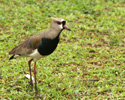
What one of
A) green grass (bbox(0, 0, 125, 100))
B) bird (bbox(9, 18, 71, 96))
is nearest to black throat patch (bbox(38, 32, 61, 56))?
bird (bbox(9, 18, 71, 96))

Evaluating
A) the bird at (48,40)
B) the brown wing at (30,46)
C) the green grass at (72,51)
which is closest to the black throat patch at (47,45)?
the bird at (48,40)

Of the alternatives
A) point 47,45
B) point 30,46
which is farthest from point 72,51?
point 47,45

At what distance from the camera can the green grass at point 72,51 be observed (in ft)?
16.9

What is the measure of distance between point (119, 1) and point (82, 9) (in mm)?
1812

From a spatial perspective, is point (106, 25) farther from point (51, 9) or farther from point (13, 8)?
point (13, 8)

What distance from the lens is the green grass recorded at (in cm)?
515

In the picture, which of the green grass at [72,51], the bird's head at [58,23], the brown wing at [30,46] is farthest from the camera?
the green grass at [72,51]

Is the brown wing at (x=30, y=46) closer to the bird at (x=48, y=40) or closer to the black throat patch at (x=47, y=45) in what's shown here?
the bird at (x=48, y=40)

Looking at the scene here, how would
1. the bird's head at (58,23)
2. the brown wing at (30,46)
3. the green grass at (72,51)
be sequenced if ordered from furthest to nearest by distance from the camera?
the green grass at (72,51) < the brown wing at (30,46) < the bird's head at (58,23)

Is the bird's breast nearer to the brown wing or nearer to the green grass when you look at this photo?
the brown wing

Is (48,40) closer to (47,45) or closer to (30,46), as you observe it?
(47,45)

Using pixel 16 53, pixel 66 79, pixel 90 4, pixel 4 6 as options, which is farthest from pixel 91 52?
pixel 4 6

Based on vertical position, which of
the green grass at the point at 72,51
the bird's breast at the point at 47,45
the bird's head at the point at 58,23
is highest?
the bird's head at the point at 58,23

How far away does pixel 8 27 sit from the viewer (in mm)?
7730
